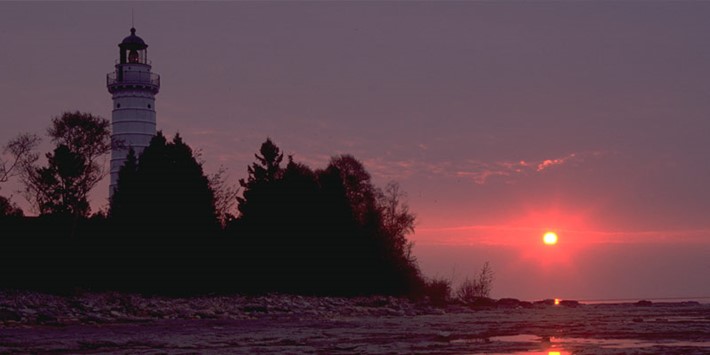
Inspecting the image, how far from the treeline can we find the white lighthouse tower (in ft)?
35.9

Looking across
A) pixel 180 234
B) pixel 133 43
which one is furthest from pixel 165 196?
pixel 133 43

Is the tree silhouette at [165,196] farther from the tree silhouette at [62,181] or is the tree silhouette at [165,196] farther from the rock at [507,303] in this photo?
the rock at [507,303]

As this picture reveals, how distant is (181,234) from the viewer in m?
47.1

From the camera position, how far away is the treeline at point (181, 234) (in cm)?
4600

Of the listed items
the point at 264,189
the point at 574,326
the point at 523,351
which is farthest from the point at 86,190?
the point at 523,351

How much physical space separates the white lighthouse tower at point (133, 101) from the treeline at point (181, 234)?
10.9 meters

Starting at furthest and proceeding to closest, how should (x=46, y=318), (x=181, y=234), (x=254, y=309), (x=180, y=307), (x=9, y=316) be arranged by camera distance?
1. (x=181, y=234)
2. (x=254, y=309)
3. (x=180, y=307)
4. (x=46, y=318)
5. (x=9, y=316)

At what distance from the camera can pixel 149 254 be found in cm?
4619

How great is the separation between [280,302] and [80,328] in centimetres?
1578

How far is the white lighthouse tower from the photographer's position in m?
64.2

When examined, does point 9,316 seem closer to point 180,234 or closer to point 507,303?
point 180,234

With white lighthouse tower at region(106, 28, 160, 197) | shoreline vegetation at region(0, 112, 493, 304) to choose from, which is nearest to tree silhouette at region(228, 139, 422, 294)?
shoreline vegetation at region(0, 112, 493, 304)

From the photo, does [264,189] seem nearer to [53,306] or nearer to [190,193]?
[190,193]

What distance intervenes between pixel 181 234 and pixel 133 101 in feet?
69.3
